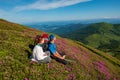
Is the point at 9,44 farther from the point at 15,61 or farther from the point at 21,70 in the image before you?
the point at 21,70

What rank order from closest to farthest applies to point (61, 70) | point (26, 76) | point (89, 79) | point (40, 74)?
1. point (26, 76)
2. point (40, 74)
3. point (61, 70)
4. point (89, 79)

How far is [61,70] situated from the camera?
25.2 meters

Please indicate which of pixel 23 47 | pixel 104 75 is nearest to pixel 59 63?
pixel 23 47

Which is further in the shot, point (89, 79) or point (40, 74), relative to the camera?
point (89, 79)

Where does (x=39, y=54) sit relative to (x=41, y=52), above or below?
below

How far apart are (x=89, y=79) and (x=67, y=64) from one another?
152 inches

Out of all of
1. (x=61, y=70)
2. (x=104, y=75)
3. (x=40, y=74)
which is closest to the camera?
(x=40, y=74)

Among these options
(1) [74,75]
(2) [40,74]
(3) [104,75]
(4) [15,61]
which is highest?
(4) [15,61]

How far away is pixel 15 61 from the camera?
21906mm

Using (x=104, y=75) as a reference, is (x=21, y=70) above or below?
above

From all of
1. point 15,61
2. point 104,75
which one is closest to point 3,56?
point 15,61

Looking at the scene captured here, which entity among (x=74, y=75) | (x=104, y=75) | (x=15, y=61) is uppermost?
(x=15, y=61)

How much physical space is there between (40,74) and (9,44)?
7.21 meters

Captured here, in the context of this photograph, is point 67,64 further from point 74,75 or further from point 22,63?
point 22,63
